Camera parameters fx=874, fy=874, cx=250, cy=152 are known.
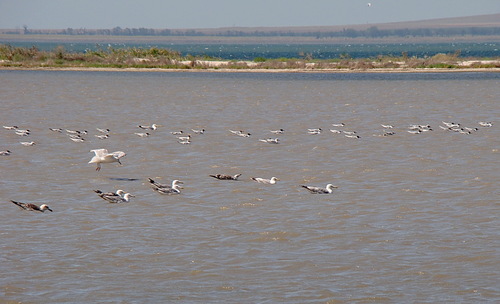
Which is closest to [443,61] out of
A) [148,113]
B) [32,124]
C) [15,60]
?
[15,60]

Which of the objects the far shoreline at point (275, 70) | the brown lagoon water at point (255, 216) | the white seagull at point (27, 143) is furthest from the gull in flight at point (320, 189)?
the far shoreline at point (275, 70)

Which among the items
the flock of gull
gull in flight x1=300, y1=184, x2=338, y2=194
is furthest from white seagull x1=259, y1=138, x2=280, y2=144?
gull in flight x1=300, y1=184, x2=338, y2=194

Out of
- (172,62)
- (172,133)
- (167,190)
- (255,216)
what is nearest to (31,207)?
(167,190)

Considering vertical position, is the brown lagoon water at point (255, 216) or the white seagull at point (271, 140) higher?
the brown lagoon water at point (255, 216)

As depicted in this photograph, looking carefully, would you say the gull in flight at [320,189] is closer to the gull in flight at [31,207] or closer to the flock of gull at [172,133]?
the flock of gull at [172,133]

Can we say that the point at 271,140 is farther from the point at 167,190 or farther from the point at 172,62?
the point at 172,62

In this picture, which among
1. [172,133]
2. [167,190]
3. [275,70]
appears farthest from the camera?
[275,70]

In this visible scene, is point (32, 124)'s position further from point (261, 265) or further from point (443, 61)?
point (443, 61)

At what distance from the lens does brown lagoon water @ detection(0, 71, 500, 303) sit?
12000 mm

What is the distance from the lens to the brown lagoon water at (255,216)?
12.0 m

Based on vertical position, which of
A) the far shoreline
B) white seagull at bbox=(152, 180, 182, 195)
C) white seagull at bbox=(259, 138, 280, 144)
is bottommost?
the far shoreline

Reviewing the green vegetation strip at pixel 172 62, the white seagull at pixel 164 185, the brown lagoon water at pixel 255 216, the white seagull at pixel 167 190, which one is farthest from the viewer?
the green vegetation strip at pixel 172 62

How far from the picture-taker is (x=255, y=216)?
637 inches

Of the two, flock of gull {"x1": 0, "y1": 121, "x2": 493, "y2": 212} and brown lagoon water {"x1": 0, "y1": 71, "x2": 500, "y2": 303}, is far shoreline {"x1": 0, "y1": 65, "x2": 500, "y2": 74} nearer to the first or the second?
brown lagoon water {"x1": 0, "y1": 71, "x2": 500, "y2": 303}
